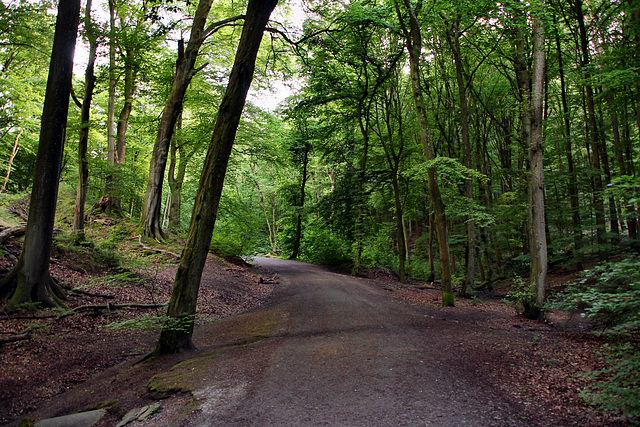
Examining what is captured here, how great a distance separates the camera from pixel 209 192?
5855 mm

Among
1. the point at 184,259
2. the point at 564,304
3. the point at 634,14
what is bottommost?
the point at 564,304

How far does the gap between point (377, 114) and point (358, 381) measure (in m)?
17.1

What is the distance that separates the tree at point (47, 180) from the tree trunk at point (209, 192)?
3.19 metres

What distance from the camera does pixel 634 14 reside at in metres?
10.9

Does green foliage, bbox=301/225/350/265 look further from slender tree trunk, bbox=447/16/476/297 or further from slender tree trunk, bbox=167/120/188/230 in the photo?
slender tree trunk, bbox=447/16/476/297

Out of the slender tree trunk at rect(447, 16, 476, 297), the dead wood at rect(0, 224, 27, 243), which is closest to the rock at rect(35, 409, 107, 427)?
the dead wood at rect(0, 224, 27, 243)

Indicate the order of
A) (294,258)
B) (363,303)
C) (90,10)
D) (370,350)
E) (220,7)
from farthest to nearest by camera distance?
(294,258) < (220,7) < (363,303) < (90,10) < (370,350)

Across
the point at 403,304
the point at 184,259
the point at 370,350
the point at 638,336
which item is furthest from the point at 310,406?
the point at 403,304

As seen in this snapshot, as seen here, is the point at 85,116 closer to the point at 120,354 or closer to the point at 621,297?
the point at 120,354

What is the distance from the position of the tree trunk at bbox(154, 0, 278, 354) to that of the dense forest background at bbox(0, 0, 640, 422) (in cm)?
168

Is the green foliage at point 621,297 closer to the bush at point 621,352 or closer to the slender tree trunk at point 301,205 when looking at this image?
the bush at point 621,352

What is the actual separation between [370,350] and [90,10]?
11111 millimetres

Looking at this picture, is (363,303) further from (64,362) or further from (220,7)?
(220,7)

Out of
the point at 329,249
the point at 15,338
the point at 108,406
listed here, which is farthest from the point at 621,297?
Result: the point at 329,249
